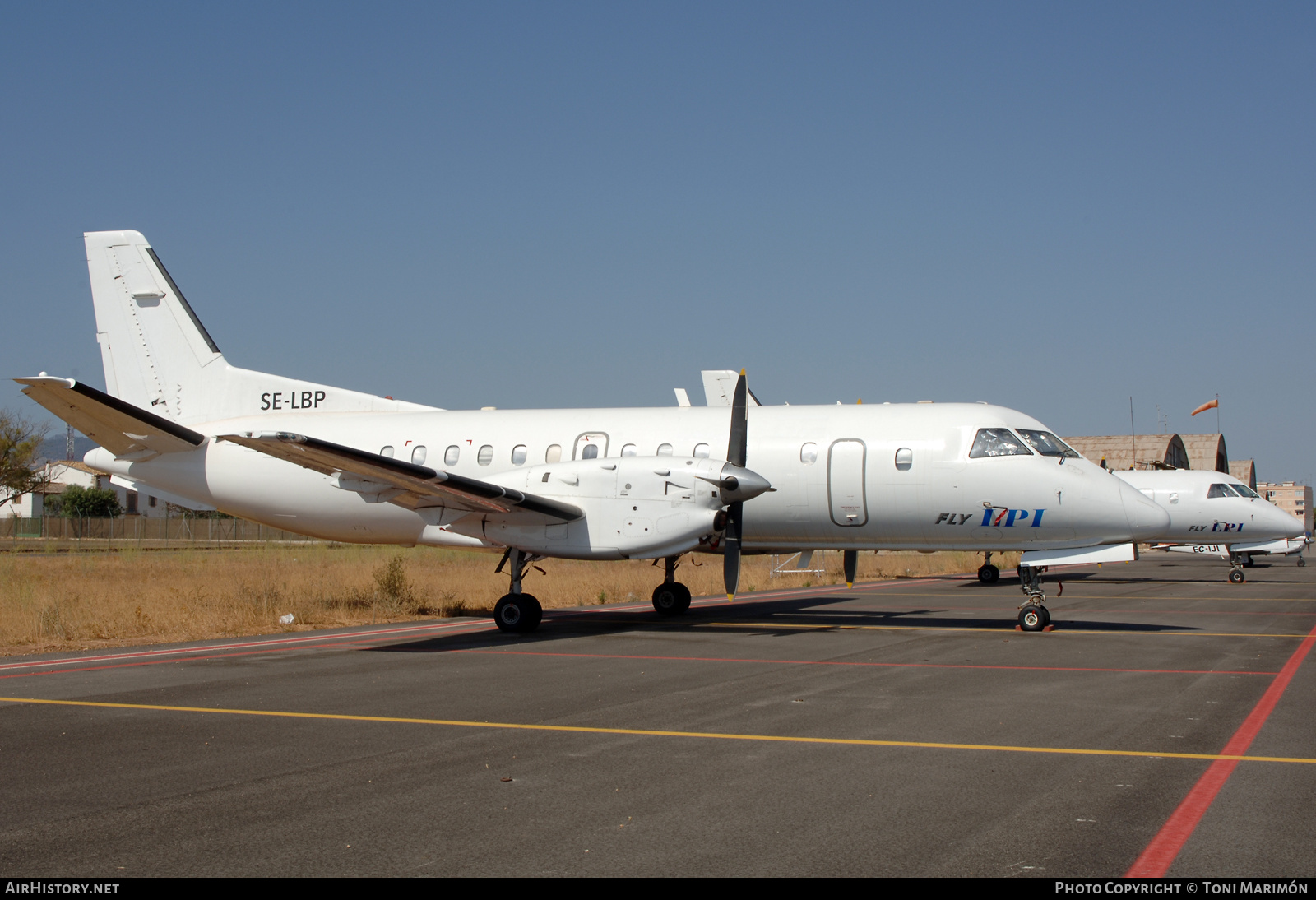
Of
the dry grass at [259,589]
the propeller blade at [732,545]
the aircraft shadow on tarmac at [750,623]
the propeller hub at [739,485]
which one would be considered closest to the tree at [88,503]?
the dry grass at [259,589]

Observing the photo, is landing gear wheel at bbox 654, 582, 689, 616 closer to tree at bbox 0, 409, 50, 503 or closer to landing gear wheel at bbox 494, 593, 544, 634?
landing gear wheel at bbox 494, 593, 544, 634

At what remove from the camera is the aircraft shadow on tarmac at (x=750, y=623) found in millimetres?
15380

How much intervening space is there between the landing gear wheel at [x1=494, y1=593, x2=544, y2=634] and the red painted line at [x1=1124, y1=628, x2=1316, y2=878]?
997 centimetres

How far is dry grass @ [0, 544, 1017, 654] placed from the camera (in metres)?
16.5

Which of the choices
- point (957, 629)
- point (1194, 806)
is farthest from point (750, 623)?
point (1194, 806)

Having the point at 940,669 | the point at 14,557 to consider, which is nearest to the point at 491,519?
the point at 940,669

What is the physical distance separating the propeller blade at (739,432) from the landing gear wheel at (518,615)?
3812 mm

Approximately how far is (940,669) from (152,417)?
42.3ft

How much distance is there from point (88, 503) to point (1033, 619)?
89849 mm

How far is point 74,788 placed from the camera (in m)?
6.21

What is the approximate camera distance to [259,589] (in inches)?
899

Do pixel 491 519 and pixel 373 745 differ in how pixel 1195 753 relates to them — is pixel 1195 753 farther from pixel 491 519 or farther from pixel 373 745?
pixel 491 519

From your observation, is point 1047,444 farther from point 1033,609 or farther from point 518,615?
point 518,615

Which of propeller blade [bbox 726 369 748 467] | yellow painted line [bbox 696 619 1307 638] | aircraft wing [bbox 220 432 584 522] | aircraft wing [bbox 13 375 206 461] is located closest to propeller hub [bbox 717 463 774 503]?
propeller blade [bbox 726 369 748 467]
